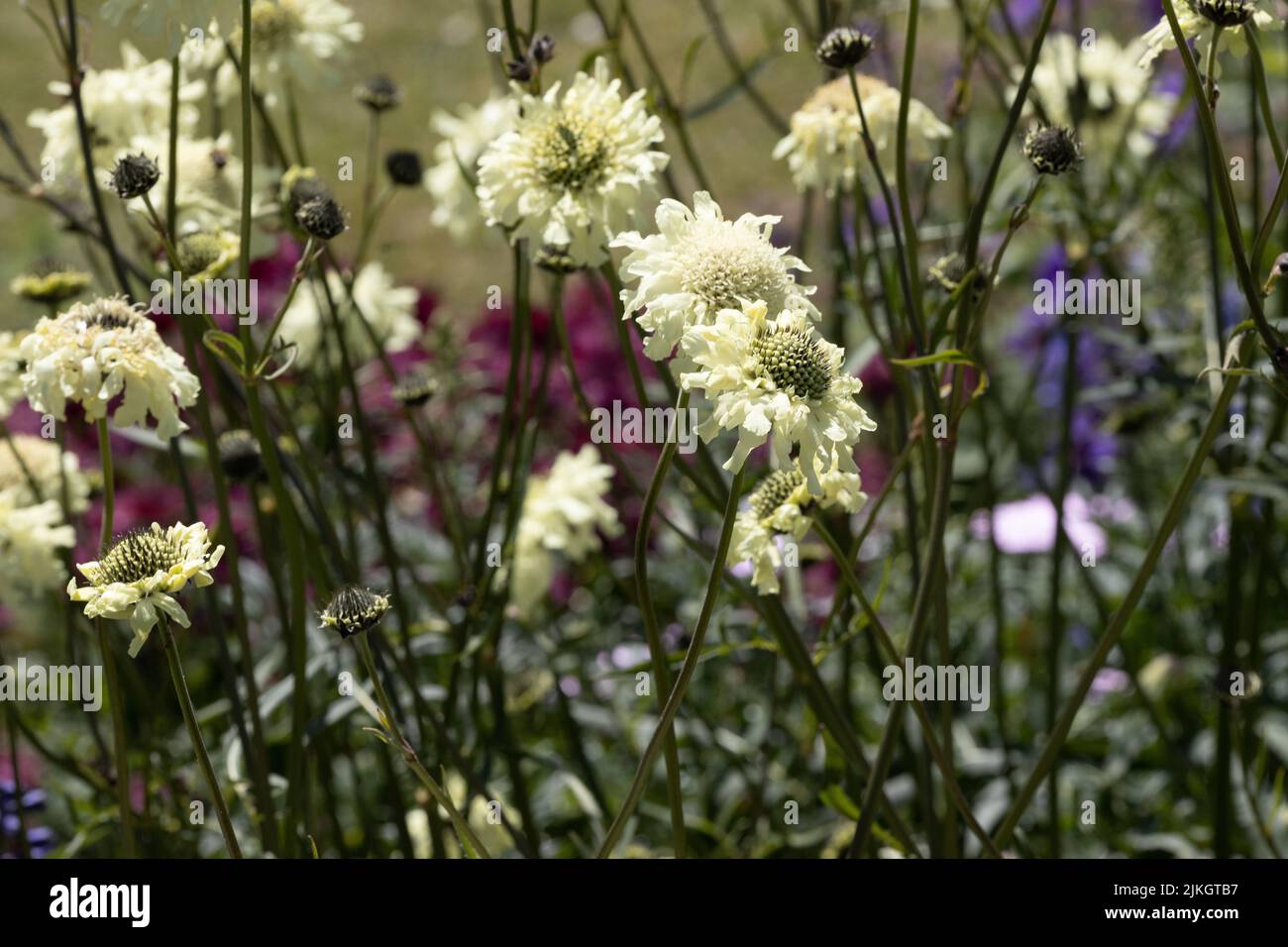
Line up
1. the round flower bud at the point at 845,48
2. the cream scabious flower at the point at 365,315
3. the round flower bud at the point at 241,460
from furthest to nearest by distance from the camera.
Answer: the cream scabious flower at the point at 365,315 → the round flower bud at the point at 241,460 → the round flower bud at the point at 845,48

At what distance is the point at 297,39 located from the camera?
4.89 ft

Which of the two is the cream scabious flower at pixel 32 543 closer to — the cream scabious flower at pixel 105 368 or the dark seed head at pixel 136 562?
the cream scabious flower at pixel 105 368

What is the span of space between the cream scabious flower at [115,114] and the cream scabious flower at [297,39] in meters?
0.08

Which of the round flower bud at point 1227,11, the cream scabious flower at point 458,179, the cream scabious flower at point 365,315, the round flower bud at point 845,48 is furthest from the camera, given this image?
the cream scabious flower at point 365,315

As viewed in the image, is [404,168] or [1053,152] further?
[404,168]

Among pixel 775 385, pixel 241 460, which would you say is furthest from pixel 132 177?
pixel 775 385

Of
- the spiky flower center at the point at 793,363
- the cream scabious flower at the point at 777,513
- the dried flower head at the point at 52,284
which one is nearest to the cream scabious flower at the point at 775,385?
the spiky flower center at the point at 793,363

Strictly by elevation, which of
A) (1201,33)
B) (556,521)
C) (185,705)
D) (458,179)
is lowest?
(185,705)

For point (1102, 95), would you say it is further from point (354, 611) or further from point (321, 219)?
point (354, 611)

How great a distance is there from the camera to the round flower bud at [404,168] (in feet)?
4.69

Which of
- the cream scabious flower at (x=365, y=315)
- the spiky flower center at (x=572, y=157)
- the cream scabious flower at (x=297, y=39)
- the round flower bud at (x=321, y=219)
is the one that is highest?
the cream scabious flower at (x=297, y=39)

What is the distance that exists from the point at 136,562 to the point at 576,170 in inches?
18.3

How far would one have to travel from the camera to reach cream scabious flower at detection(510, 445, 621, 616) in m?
1.56
